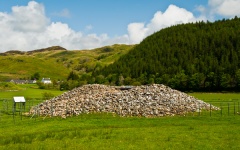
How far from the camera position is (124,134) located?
3766cm

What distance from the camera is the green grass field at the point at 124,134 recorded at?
31281mm

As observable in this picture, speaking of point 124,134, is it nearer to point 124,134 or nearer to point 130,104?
point 124,134

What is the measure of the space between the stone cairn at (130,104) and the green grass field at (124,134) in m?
4.90

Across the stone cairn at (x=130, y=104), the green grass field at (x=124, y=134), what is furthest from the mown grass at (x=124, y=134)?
the stone cairn at (x=130, y=104)

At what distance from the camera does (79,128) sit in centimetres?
4338

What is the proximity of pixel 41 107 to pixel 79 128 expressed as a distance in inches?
903

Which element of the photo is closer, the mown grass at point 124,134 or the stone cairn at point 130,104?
the mown grass at point 124,134

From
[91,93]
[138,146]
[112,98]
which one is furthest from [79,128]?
[91,93]

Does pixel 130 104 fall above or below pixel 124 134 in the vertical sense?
above

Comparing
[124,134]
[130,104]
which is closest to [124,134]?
[124,134]

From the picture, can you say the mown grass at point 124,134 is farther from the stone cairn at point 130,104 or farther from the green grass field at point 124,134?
the stone cairn at point 130,104

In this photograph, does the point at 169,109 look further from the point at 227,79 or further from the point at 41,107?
the point at 227,79

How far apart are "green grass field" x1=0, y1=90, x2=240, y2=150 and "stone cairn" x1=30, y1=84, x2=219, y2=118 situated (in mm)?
4899

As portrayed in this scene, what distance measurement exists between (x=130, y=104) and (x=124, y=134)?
71.0ft
